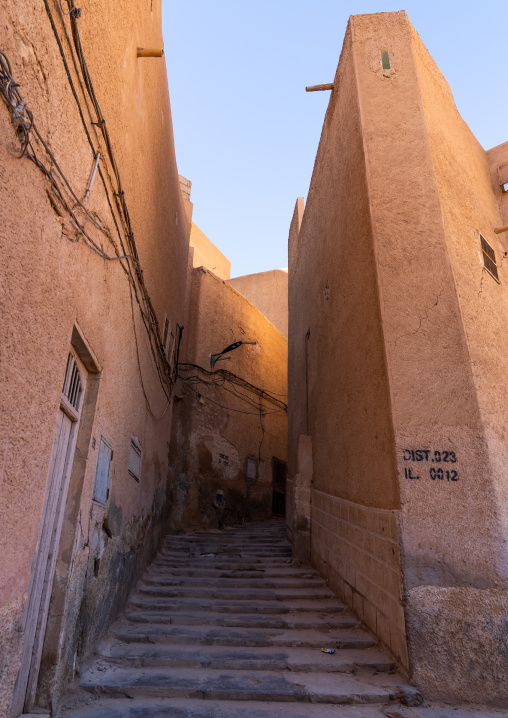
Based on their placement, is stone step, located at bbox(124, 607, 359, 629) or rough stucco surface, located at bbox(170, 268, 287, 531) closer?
stone step, located at bbox(124, 607, 359, 629)

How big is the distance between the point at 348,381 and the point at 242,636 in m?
2.97

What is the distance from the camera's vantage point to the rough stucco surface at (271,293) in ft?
62.5

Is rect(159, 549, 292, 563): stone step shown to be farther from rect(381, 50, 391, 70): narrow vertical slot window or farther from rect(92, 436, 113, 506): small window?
rect(381, 50, 391, 70): narrow vertical slot window

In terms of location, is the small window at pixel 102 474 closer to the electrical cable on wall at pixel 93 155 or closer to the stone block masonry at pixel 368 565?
the electrical cable on wall at pixel 93 155

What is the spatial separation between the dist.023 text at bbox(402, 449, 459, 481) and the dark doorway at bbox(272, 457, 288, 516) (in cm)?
891

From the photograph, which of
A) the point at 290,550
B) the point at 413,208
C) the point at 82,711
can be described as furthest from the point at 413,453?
the point at 290,550

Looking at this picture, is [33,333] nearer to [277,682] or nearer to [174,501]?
[277,682]

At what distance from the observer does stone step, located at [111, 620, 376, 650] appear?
4328mm

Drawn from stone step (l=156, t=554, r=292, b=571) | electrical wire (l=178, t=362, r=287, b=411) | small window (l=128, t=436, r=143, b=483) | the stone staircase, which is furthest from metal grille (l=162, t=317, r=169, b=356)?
the stone staircase

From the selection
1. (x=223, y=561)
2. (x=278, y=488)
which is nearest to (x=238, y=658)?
(x=223, y=561)

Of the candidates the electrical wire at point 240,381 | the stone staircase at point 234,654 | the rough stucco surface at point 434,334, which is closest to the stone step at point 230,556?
the stone staircase at point 234,654

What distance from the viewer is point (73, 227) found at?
118 inches

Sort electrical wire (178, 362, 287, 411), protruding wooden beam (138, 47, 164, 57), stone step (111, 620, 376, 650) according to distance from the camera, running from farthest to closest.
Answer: electrical wire (178, 362, 287, 411) → protruding wooden beam (138, 47, 164, 57) → stone step (111, 620, 376, 650)

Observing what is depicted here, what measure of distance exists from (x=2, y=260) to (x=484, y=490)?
3.92m
